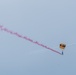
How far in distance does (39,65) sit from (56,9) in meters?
0.40

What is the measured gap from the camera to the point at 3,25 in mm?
1398

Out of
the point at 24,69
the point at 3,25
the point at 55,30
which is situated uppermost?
the point at 55,30

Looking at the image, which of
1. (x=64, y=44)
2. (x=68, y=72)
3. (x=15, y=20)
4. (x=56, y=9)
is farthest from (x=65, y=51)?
(x=15, y=20)

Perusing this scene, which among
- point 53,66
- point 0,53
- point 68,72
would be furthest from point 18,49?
point 68,72

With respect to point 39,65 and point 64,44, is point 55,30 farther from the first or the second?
point 39,65

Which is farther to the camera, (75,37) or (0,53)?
(75,37)

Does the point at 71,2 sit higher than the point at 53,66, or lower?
higher

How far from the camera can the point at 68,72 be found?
1.60 meters

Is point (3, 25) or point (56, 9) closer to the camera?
point (3, 25)

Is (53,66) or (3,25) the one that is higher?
→ (3,25)

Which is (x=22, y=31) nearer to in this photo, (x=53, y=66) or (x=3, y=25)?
(x=3, y=25)

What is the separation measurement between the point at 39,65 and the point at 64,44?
0.23 metres

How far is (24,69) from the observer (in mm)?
1526

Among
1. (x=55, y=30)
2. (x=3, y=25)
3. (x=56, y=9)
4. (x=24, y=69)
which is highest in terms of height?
(x=56, y=9)
